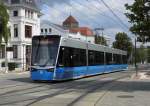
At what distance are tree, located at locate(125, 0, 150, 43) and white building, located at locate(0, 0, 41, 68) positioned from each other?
4771 cm

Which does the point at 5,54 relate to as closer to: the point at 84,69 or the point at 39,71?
the point at 84,69

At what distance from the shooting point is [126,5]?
24.6m

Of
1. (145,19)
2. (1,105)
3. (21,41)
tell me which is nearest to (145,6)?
(145,19)

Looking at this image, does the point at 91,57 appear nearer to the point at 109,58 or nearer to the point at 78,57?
the point at 78,57

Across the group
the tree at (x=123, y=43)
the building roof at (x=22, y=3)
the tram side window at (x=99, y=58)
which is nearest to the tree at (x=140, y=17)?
the tram side window at (x=99, y=58)

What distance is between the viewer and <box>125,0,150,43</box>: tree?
2388 cm

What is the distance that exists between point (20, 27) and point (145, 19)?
50617mm

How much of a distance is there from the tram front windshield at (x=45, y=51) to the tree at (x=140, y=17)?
6.75m

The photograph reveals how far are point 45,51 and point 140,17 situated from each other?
7998mm

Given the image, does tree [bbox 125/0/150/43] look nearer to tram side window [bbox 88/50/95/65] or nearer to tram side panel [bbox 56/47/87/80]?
tram side panel [bbox 56/47/87/80]

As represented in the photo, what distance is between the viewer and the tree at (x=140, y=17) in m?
23.9

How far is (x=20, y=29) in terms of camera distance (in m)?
73.0

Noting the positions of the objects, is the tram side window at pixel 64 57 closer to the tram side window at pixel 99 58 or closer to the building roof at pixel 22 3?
the tram side window at pixel 99 58

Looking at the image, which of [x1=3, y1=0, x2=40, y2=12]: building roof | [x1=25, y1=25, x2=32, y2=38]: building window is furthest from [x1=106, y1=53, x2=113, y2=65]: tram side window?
[x1=3, y1=0, x2=40, y2=12]: building roof
